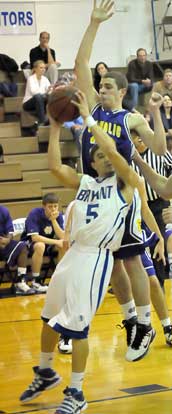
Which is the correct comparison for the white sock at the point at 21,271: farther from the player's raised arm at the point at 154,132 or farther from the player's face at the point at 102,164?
the player's face at the point at 102,164

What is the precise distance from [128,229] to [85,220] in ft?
3.21

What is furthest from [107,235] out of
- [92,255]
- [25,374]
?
[25,374]

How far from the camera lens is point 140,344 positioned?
16.7 ft

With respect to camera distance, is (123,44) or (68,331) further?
(123,44)

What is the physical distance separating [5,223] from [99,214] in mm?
5628

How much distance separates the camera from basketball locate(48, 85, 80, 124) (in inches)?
170

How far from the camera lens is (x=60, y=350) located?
617cm

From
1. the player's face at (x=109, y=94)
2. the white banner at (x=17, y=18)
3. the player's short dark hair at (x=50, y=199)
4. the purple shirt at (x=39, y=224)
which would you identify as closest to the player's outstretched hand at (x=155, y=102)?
the player's face at (x=109, y=94)

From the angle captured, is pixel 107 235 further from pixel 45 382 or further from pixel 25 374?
pixel 25 374

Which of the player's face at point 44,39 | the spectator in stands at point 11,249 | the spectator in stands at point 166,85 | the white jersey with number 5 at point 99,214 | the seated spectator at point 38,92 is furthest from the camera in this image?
the player's face at point 44,39

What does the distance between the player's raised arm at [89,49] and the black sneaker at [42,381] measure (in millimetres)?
1757

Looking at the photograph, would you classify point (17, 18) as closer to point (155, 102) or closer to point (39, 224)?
point (39, 224)

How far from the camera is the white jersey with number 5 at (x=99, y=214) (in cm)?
424

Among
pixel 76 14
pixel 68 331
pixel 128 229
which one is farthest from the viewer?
pixel 76 14
